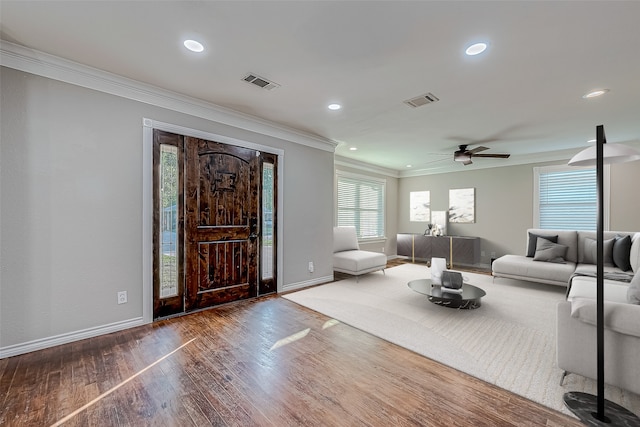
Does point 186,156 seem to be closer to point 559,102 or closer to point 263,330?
point 263,330

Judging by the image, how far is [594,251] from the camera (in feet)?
14.8

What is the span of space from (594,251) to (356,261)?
3.89 metres

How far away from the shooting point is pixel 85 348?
8.22 feet

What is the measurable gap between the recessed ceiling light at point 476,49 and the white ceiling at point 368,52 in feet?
0.21

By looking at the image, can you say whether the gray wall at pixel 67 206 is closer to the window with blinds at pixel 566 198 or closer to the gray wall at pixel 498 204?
the gray wall at pixel 498 204

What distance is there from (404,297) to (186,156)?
356 centimetres

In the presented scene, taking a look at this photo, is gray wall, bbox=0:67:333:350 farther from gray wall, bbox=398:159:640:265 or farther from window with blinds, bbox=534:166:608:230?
window with blinds, bbox=534:166:608:230

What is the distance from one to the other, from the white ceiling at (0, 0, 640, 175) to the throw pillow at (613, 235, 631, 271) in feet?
5.75

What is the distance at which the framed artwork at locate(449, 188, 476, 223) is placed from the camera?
685 centimetres

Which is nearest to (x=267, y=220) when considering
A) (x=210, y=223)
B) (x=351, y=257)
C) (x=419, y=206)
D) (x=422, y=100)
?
(x=210, y=223)

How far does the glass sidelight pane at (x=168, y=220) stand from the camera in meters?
3.17

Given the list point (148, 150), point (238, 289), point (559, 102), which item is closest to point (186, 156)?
point (148, 150)

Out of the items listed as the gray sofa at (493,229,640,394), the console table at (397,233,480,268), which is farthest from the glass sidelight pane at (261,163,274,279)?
the console table at (397,233,480,268)

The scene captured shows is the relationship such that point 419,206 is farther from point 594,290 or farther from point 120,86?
point 120,86
